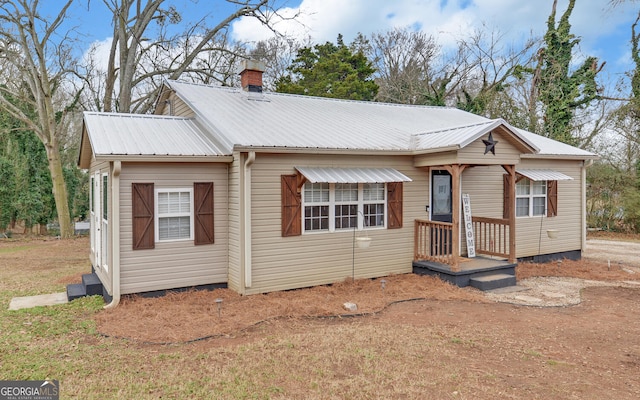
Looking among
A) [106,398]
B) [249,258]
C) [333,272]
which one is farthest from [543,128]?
[106,398]

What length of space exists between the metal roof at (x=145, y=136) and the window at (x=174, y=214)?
759 mm

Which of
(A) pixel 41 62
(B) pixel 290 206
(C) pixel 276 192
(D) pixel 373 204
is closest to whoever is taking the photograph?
(C) pixel 276 192

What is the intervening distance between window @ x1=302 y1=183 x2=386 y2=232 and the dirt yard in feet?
4.11

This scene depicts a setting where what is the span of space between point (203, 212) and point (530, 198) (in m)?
8.63

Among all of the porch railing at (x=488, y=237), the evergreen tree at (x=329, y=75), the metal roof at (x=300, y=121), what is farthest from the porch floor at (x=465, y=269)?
the evergreen tree at (x=329, y=75)

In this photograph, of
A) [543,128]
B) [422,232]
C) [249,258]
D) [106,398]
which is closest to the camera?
[106,398]

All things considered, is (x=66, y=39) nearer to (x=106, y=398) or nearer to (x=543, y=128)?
(x=106, y=398)

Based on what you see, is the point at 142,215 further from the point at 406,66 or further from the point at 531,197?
the point at 406,66

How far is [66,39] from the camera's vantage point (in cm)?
1694

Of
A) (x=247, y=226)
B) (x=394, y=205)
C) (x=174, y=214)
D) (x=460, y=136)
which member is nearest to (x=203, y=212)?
(x=174, y=214)

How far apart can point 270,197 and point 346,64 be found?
59.3 feet

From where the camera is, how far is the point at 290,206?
7973mm

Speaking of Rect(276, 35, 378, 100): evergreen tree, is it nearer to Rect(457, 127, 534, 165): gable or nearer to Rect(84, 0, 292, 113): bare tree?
Rect(84, 0, 292, 113): bare tree

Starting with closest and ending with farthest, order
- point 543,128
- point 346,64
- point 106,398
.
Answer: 1. point 106,398
2. point 543,128
3. point 346,64
